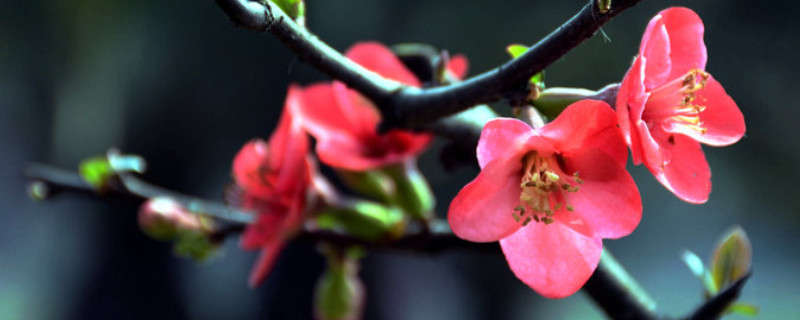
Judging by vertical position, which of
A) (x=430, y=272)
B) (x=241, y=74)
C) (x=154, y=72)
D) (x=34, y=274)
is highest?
(x=154, y=72)

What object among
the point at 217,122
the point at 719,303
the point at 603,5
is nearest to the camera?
the point at 603,5

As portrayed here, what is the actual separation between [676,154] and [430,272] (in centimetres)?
131

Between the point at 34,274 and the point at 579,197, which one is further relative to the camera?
the point at 34,274

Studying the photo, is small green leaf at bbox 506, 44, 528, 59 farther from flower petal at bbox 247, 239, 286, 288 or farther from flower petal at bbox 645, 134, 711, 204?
flower petal at bbox 247, 239, 286, 288

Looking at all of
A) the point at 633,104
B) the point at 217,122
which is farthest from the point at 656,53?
the point at 217,122

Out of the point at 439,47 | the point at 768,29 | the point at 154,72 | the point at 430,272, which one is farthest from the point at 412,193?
the point at 768,29

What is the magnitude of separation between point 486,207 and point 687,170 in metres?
0.08

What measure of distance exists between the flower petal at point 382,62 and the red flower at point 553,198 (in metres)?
0.15

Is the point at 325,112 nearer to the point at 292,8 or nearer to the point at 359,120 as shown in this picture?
the point at 359,120

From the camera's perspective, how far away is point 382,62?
0.41 meters

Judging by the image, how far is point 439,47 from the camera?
4.65 feet

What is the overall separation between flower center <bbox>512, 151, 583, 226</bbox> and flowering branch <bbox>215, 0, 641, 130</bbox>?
35 mm

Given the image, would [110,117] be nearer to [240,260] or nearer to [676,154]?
[240,260]

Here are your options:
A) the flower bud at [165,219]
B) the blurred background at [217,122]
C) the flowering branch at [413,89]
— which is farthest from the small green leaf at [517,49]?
the blurred background at [217,122]
